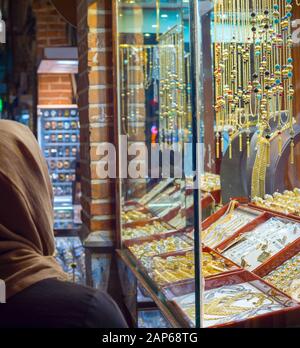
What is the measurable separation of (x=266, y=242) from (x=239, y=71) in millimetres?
666

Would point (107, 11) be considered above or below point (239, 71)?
above

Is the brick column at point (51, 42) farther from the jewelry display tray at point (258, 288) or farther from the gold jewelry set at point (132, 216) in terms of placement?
the jewelry display tray at point (258, 288)

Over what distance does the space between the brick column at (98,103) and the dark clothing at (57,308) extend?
214 centimetres

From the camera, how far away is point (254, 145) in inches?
102

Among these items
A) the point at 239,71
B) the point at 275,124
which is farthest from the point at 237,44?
the point at 275,124

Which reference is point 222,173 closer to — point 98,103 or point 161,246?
point 161,246

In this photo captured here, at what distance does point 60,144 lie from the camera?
638 centimetres

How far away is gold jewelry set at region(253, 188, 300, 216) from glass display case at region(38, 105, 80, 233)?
12.5ft

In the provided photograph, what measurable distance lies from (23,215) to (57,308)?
183 mm

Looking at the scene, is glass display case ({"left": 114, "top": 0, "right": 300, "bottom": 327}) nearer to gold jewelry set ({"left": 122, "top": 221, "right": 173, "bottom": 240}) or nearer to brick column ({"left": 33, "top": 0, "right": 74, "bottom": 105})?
gold jewelry set ({"left": 122, "top": 221, "right": 173, "bottom": 240})

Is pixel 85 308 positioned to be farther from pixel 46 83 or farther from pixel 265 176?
pixel 46 83

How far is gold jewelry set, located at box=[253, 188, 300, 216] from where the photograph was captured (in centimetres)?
240

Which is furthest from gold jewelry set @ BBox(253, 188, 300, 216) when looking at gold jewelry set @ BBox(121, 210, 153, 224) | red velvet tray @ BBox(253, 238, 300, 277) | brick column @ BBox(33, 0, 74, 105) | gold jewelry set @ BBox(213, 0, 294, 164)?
brick column @ BBox(33, 0, 74, 105)

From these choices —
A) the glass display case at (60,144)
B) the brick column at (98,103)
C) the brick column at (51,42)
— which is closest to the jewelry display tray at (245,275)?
the brick column at (98,103)
